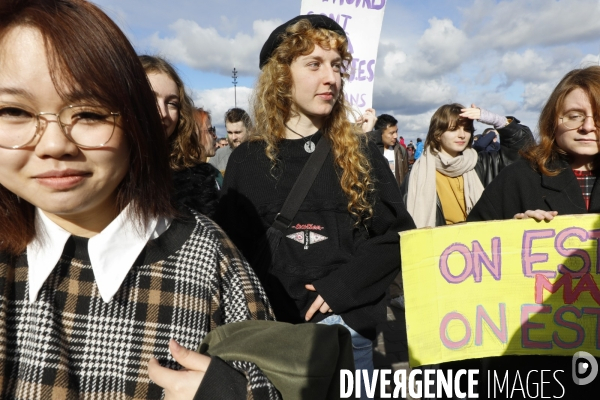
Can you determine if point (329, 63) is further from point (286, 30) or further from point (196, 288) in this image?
point (196, 288)

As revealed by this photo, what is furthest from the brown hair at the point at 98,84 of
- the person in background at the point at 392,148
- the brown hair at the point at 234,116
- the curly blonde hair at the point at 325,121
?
the person in background at the point at 392,148

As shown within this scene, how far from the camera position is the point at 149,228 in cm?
120

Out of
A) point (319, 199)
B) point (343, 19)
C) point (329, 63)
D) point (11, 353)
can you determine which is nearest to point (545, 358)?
point (319, 199)

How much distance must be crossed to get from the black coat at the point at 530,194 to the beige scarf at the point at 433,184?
1.98m

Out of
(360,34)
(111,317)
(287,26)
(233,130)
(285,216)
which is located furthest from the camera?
(233,130)

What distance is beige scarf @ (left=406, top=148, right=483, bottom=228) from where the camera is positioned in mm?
4637

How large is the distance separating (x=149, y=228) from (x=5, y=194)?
375mm

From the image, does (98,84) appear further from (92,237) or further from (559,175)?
(559,175)

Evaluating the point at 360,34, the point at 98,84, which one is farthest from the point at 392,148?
the point at 98,84

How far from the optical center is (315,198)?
2.17m

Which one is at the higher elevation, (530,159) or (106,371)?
(530,159)

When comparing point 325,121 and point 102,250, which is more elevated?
point 325,121

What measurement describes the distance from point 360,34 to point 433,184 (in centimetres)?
176

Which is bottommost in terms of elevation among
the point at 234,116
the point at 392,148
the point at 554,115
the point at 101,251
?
the point at 101,251
